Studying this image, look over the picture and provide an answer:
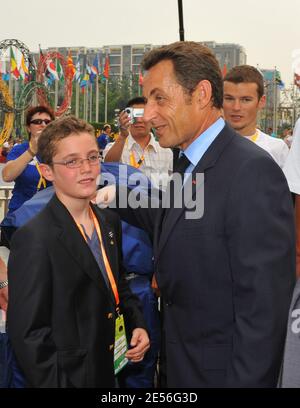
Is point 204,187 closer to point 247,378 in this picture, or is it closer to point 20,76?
point 247,378

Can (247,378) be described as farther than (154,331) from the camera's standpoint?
No

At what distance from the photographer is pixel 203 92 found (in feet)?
6.63

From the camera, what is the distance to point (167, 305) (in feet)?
6.74

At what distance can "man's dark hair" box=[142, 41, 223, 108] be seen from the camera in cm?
200

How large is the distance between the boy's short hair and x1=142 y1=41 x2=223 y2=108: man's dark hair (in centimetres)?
55

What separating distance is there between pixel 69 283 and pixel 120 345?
50 centimetres

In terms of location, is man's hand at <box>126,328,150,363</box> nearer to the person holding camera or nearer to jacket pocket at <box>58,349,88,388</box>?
jacket pocket at <box>58,349,88,388</box>

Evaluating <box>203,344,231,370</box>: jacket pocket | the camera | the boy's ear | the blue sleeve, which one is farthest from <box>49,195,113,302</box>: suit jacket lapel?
the blue sleeve

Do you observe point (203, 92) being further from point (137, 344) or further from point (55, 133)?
point (137, 344)

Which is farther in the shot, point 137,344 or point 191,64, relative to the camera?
point 137,344

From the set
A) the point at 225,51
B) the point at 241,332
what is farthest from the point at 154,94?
the point at 225,51
